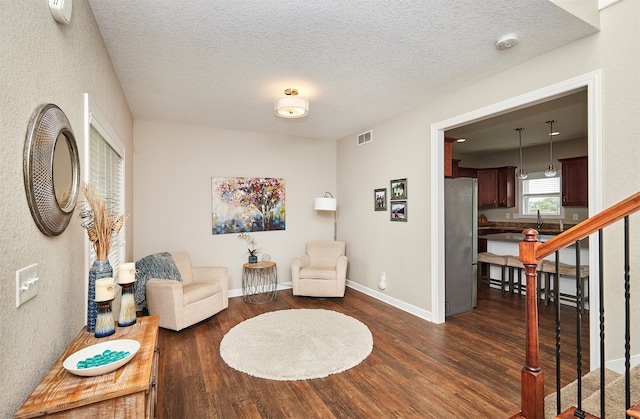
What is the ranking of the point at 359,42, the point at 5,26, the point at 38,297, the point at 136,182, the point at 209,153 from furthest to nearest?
the point at 209,153 → the point at 136,182 → the point at 359,42 → the point at 38,297 → the point at 5,26

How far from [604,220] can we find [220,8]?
2460mm

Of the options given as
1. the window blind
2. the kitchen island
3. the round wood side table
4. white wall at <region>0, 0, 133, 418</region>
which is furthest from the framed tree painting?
the kitchen island

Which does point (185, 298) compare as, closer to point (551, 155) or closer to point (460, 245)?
point (460, 245)

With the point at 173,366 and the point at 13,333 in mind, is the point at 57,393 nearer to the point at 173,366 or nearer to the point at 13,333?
the point at 13,333

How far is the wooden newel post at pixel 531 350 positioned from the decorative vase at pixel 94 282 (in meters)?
2.21

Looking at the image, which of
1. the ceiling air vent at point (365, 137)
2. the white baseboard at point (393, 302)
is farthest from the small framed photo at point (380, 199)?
the white baseboard at point (393, 302)

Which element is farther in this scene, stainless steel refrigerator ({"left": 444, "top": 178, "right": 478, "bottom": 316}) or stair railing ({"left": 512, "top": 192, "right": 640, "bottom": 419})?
stainless steel refrigerator ({"left": 444, "top": 178, "right": 478, "bottom": 316})

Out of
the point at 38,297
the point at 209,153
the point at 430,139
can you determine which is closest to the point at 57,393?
the point at 38,297

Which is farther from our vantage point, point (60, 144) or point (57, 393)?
point (60, 144)

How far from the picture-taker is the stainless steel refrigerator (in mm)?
4121

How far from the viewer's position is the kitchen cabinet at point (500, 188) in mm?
7090

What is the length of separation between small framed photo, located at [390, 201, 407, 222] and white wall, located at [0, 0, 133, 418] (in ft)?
11.6

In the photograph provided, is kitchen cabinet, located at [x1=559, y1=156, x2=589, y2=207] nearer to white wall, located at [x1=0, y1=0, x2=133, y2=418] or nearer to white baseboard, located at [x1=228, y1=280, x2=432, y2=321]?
white baseboard, located at [x1=228, y1=280, x2=432, y2=321]

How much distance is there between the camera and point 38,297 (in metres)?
1.28
